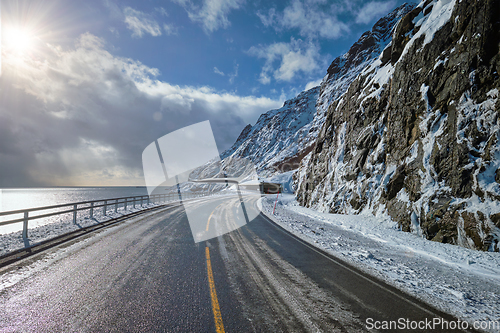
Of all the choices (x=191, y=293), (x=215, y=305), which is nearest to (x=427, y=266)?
(x=215, y=305)

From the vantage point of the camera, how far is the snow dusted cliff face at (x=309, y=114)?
3848 inches

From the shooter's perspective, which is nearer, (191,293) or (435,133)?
(191,293)

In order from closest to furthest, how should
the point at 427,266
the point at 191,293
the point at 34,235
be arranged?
the point at 191,293 < the point at 427,266 < the point at 34,235

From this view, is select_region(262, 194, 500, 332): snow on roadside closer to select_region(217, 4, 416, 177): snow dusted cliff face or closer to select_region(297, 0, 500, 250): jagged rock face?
select_region(297, 0, 500, 250): jagged rock face

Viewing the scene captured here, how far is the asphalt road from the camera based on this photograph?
A: 3271 millimetres

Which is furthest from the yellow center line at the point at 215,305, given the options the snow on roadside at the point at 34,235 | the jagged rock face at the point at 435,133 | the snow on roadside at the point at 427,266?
the jagged rock face at the point at 435,133

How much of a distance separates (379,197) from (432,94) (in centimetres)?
635

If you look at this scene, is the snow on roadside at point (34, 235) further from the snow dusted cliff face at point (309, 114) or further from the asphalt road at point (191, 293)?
the snow dusted cliff face at point (309, 114)

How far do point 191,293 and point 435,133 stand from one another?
42.4 feet

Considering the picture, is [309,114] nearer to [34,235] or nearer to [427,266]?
[427,266]

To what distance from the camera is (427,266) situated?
6.10m

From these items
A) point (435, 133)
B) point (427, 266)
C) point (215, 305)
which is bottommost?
point (427, 266)

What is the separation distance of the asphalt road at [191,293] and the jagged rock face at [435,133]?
21.1 feet

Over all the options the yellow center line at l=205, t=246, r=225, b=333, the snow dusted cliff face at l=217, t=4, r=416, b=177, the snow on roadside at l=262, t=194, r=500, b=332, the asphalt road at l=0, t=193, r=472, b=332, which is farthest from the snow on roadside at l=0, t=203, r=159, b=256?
the snow dusted cliff face at l=217, t=4, r=416, b=177
